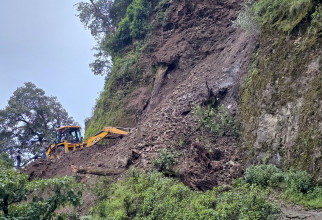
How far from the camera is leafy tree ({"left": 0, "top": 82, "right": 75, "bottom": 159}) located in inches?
1192

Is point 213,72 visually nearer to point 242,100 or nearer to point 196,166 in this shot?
point 242,100

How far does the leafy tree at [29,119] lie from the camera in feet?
99.3

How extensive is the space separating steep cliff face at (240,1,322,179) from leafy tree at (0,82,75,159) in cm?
2196

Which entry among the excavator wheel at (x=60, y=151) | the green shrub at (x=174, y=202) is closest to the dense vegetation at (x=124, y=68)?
the excavator wheel at (x=60, y=151)

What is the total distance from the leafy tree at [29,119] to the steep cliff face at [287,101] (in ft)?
72.1

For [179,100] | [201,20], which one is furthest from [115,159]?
[201,20]

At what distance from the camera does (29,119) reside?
31.4 m

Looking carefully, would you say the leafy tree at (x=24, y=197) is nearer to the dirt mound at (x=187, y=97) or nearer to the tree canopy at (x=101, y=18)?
the dirt mound at (x=187, y=97)

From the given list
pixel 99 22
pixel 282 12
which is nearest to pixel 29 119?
pixel 99 22

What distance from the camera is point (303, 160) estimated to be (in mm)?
9406

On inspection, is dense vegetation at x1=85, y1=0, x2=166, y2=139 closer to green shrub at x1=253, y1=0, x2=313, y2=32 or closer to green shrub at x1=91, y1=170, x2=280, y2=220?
green shrub at x1=253, y1=0, x2=313, y2=32

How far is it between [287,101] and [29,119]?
25.0 metres

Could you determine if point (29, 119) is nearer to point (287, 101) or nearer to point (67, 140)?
point (67, 140)

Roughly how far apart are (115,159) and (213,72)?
5585 mm
